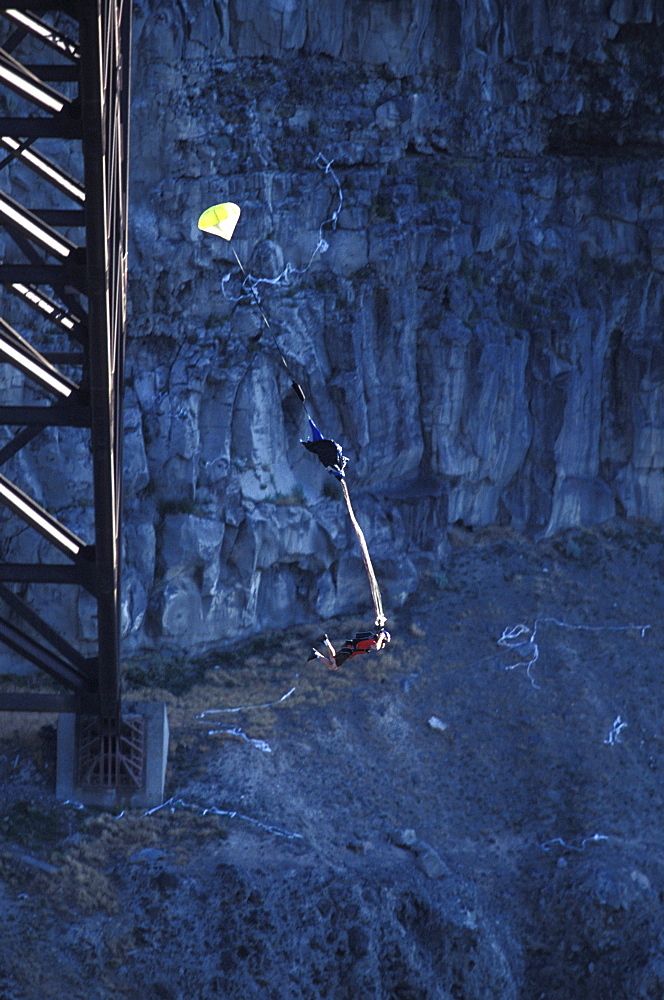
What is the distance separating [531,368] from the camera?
26172 mm

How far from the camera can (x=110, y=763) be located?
17609mm

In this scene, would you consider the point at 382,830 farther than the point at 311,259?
No

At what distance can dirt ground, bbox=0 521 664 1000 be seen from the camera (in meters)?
15.4

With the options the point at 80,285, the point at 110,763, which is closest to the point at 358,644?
the point at 110,763

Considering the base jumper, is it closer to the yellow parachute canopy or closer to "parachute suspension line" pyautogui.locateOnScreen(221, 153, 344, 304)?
the yellow parachute canopy

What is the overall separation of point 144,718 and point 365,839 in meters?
4.12

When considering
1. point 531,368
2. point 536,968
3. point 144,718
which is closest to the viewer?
point 536,968

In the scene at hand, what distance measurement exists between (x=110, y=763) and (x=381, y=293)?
11.7 m

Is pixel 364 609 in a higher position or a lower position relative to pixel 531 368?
lower

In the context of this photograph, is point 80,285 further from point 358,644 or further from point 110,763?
point 110,763

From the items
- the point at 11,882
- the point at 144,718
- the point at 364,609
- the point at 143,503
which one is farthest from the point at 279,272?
the point at 11,882

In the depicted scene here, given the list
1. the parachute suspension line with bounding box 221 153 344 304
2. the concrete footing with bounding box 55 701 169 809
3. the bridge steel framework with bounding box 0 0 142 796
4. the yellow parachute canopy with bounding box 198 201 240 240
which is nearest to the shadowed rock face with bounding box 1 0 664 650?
the parachute suspension line with bounding box 221 153 344 304

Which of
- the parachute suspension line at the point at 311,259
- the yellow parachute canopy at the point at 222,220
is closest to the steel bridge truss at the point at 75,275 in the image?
the yellow parachute canopy at the point at 222,220

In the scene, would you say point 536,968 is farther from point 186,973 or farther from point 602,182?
point 602,182
